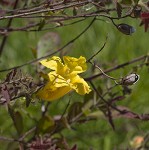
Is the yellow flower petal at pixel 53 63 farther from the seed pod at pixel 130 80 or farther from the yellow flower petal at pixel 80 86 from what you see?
the seed pod at pixel 130 80

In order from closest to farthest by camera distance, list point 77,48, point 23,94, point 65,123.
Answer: point 23,94 < point 65,123 < point 77,48

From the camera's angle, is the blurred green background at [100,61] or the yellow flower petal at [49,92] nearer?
the yellow flower petal at [49,92]

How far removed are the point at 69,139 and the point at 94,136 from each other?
143 millimetres

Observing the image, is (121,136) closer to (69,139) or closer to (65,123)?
(69,139)

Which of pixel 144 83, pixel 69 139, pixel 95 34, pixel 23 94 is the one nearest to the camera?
pixel 23 94

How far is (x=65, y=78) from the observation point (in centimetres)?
Result: 116

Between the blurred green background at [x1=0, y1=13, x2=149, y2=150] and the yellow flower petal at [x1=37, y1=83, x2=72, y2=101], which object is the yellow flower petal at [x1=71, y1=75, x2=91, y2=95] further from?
the blurred green background at [x1=0, y1=13, x2=149, y2=150]

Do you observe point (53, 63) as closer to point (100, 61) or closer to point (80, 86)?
point (80, 86)

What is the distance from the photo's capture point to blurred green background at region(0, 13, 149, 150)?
246 cm

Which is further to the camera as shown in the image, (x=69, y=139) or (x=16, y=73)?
(x=69, y=139)

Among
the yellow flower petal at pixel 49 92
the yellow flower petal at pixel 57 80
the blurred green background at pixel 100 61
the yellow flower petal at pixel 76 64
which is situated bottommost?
the blurred green background at pixel 100 61

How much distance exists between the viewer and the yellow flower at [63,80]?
113 centimetres

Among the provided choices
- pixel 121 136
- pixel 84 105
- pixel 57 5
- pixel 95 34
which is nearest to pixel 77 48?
pixel 95 34

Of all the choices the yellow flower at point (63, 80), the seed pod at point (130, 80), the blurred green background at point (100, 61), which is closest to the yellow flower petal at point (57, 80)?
the yellow flower at point (63, 80)
